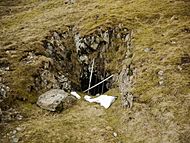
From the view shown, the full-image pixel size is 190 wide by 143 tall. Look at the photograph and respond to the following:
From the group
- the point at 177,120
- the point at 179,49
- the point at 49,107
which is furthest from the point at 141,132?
the point at 179,49

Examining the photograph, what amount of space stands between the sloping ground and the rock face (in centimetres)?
54

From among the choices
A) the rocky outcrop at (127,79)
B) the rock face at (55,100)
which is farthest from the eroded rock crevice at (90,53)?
the rock face at (55,100)

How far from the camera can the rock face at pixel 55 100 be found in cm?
2186

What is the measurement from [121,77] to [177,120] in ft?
23.6

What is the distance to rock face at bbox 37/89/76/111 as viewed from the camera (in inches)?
861

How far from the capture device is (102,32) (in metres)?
29.3

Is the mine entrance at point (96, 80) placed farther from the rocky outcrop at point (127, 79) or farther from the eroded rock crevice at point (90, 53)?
the rocky outcrop at point (127, 79)

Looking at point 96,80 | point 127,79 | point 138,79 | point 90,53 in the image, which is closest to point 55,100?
point 127,79

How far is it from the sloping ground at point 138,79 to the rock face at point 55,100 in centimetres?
54

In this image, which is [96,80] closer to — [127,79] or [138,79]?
[127,79]

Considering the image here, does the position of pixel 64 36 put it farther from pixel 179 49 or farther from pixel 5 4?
pixel 5 4

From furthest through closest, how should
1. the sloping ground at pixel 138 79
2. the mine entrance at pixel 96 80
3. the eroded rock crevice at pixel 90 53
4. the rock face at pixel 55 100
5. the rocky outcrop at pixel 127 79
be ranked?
1. the eroded rock crevice at pixel 90 53
2. the mine entrance at pixel 96 80
3. the rock face at pixel 55 100
4. the rocky outcrop at pixel 127 79
5. the sloping ground at pixel 138 79

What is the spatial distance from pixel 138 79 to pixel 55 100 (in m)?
5.76

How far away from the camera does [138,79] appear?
22.5 m
